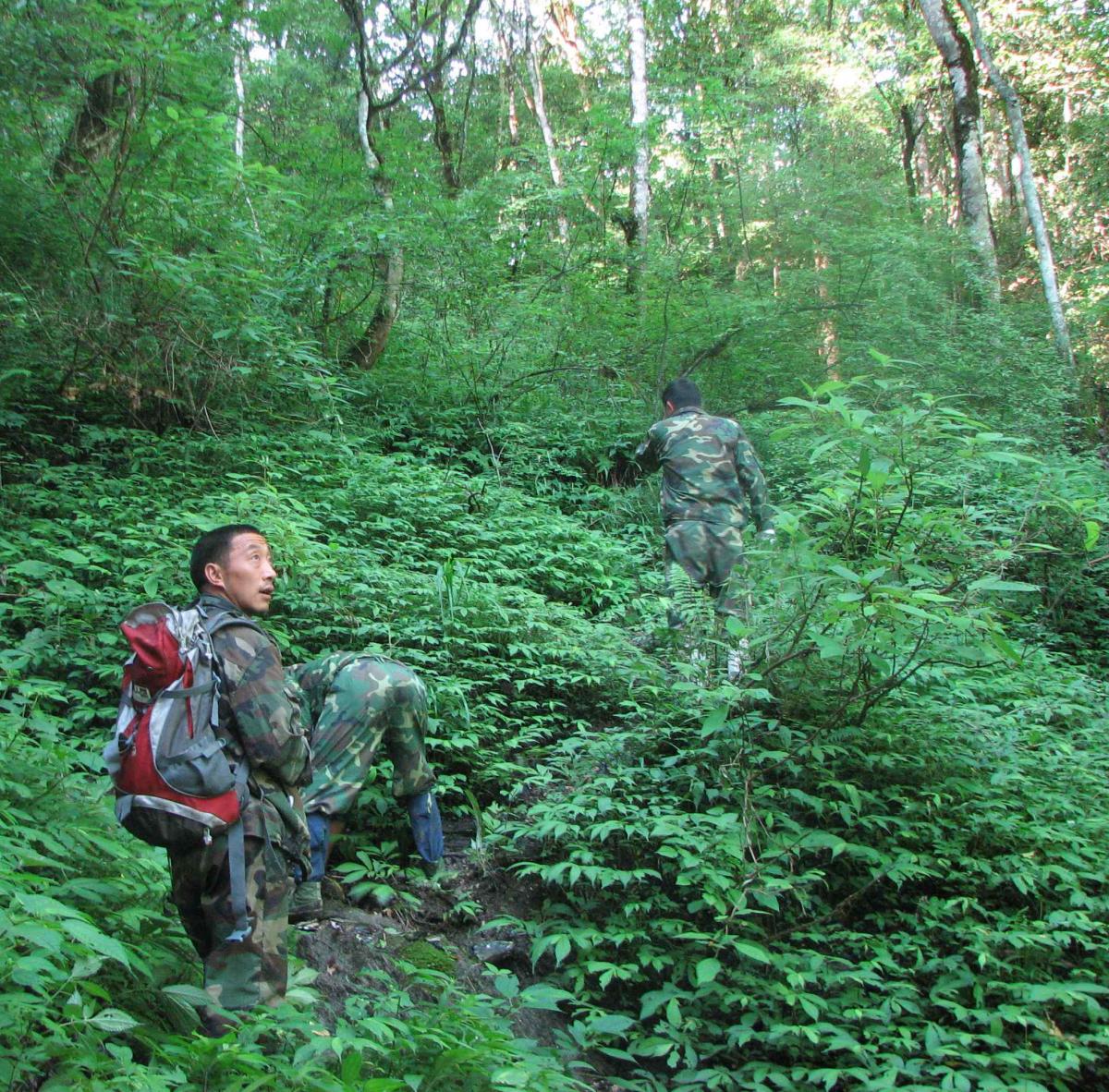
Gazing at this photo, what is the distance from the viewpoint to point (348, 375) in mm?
11734

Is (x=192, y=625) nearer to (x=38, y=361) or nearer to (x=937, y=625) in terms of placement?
(x=937, y=625)

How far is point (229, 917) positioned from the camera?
2.85 metres

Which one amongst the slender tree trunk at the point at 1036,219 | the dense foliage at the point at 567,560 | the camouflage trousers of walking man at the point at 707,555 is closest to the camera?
the dense foliage at the point at 567,560

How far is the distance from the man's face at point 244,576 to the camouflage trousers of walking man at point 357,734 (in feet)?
4.00

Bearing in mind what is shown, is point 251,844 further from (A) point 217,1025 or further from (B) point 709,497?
(B) point 709,497


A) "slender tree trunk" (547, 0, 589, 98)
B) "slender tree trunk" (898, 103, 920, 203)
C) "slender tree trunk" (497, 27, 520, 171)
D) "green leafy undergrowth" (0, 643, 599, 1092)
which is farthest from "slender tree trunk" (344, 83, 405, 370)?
"slender tree trunk" (898, 103, 920, 203)

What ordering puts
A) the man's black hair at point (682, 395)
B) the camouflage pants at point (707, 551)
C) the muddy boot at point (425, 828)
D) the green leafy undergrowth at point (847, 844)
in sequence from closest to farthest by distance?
the green leafy undergrowth at point (847, 844) < the muddy boot at point (425, 828) < the camouflage pants at point (707, 551) < the man's black hair at point (682, 395)

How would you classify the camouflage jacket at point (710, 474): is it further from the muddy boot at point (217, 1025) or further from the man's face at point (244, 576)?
the muddy boot at point (217, 1025)

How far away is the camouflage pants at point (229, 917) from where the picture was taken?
2.85 m

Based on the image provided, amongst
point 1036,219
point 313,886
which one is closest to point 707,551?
point 313,886

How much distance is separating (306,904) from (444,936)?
665mm

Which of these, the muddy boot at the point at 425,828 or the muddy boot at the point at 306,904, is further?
the muddy boot at the point at 425,828

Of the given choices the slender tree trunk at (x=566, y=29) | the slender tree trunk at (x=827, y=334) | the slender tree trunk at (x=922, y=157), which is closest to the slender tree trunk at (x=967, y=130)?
the slender tree trunk at (x=827, y=334)

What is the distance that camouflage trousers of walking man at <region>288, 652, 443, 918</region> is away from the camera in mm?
4301
